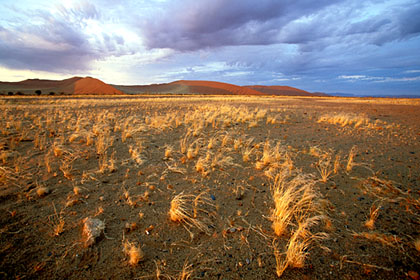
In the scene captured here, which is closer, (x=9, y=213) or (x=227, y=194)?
(x=9, y=213)

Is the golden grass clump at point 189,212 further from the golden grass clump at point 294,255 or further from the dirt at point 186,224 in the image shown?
the golden grass clump at point 294,255

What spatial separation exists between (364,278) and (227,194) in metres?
1.83

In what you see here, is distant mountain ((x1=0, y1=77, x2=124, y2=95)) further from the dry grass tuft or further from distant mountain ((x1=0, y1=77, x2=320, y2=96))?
the dry grass tuft

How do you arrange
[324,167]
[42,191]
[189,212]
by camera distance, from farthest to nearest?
[324,167]
[42,191]
[189,212]

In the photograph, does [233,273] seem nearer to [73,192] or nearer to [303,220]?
[303,220]

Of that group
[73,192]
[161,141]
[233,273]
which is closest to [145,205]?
[73,192]

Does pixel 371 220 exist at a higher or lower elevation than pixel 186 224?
higher

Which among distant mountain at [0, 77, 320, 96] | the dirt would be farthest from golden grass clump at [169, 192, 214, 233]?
distant mountain at [0, 77, 320, 96]

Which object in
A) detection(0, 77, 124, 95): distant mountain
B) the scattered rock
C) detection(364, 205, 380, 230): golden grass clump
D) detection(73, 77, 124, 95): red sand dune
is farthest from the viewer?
Result: detection(73, 77, 124, 95): red sand dune

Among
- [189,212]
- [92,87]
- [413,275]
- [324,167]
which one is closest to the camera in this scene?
[413,275]

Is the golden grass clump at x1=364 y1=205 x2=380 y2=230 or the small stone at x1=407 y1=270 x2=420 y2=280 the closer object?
the small stone at x1=407 y1=270 x2=420 y2=280

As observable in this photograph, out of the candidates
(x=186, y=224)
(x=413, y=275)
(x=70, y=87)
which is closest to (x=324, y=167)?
(x=413, y=275)

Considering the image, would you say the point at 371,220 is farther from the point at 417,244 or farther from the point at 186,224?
the point at 186,224

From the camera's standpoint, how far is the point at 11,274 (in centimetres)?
175
